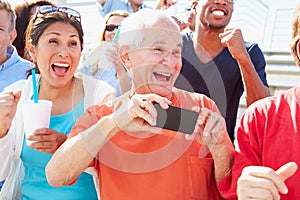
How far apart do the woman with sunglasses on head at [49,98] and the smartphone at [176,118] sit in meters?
0.45

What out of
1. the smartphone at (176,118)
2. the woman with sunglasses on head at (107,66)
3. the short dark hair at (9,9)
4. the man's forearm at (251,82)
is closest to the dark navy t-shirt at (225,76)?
the man's forearm at (251,82)

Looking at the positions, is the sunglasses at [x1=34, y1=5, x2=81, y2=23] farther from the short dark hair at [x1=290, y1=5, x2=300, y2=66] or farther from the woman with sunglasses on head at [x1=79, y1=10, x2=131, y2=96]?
the short dark hair at [x1=290, y1=5, x2=300, y2=66]

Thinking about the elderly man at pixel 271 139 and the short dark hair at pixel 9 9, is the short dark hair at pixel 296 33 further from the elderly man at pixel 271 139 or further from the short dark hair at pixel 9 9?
the short dark hair at pixel 9 9

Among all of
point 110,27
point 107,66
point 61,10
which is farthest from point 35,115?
point 110,27

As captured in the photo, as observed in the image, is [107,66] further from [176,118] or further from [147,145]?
[176,118]

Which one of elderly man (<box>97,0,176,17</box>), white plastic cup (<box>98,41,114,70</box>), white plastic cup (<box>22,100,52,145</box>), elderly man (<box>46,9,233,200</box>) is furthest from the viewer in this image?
elderly man (<box>97,0,176,17</box>)

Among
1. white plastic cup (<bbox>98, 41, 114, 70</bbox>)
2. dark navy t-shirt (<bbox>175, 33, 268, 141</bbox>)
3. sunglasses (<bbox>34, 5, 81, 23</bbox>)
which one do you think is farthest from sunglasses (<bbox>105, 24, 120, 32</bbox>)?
Answer: sunglasses (<bbox>34, 5, 81, 23</bbox>)

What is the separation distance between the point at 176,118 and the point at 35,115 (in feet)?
2.09

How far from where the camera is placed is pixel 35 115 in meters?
1.73

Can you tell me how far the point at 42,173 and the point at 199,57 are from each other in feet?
3.62

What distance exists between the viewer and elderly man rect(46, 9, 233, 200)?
1506 millimetres

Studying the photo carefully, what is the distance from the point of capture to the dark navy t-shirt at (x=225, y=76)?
2.29 metres

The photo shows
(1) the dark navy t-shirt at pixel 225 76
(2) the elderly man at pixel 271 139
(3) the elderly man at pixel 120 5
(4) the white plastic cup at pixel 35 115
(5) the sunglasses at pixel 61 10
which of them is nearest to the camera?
(2) the elderly man at pixel 271 139

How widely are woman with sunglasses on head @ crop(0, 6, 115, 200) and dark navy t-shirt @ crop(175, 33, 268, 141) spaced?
558mm
